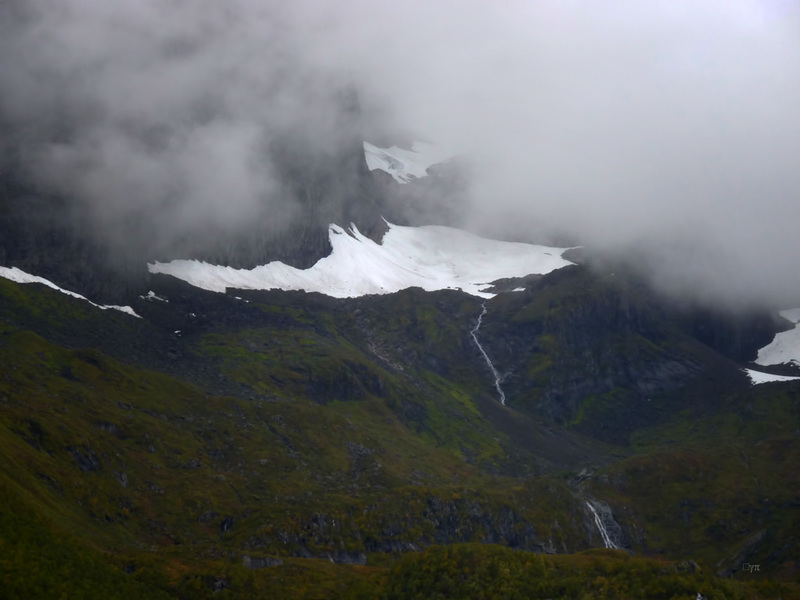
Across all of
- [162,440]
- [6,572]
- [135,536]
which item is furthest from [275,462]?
[6,572]

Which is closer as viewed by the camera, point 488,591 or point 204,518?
point 488,591

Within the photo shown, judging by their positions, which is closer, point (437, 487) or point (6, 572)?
point (6, 572)

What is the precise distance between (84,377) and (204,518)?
56.2 metres

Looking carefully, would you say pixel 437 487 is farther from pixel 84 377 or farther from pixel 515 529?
pixel 84 377

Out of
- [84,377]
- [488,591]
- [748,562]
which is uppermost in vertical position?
[84,377]

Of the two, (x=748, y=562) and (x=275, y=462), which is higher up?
(x=275, y=462)

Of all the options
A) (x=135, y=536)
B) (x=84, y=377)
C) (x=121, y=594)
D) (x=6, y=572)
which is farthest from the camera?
(x=84, y=377)

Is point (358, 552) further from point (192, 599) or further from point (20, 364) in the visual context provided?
point (20, 364)

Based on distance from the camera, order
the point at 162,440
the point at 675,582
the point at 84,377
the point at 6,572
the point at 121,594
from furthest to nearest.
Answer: the point at 84,377, the point at 162,440, the point at 675,582, the point at 121,594, the point at 6,572

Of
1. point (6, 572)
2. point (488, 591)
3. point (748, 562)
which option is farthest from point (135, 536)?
point (748, 562)

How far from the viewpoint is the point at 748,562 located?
183500 millimetres

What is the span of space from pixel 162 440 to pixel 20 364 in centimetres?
3650

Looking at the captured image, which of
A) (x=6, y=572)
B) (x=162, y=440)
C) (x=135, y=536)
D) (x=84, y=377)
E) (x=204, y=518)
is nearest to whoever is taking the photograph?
(x=6, y=572)

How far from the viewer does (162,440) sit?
589 ft
